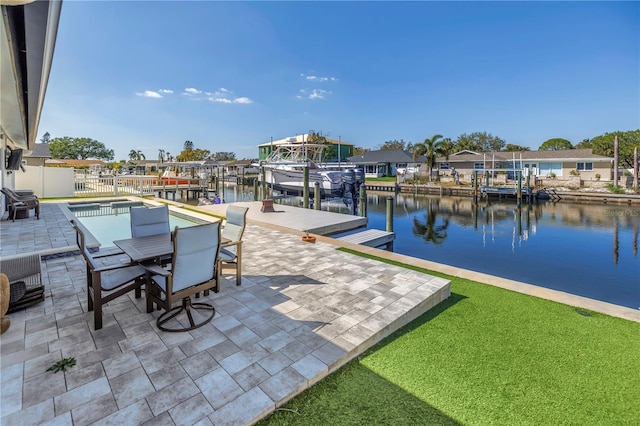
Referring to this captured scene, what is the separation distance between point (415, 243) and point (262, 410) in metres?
10.7

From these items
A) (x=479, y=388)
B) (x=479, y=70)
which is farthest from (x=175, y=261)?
(x=479, y=70)

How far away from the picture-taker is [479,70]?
24938 millimetres

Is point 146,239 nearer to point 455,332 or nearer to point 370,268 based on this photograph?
point 370,268

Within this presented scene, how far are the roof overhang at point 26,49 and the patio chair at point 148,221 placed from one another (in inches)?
73.0

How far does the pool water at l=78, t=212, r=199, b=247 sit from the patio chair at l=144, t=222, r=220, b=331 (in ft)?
14.1

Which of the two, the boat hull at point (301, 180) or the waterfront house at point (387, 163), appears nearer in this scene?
the boat hull at point (301, 180)

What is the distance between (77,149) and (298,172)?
239 feet

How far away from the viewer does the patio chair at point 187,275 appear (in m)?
2.70

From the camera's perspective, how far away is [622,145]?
1320 inches

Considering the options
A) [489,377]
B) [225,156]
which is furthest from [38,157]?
[225,156]

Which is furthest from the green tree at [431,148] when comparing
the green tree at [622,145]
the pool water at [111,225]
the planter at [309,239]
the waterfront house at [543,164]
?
the planter at [309,239]

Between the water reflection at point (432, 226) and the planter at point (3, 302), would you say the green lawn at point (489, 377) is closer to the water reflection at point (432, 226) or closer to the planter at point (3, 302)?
the planter at point (3, 302)

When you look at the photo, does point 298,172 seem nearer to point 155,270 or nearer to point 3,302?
point 155,270

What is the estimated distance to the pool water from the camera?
725 cm
